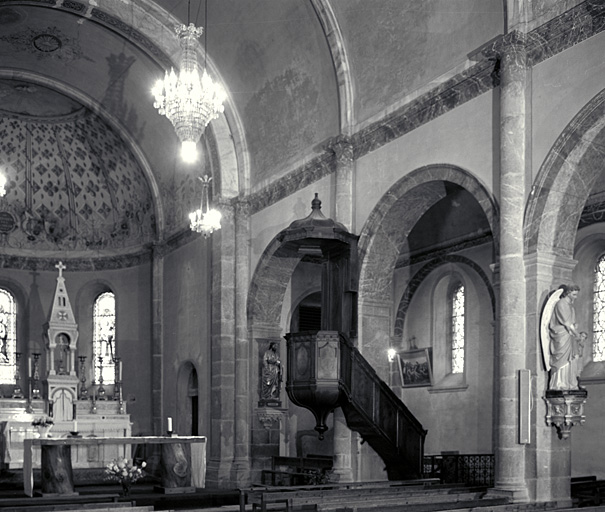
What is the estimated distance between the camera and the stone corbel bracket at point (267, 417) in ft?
61.3

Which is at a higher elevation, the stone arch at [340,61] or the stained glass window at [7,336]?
the stone arch at [340,61]

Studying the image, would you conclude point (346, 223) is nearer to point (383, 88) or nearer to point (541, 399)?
point (383, 88)

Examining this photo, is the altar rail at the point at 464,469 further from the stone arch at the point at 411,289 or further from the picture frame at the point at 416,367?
the stone arch at the point at 411,289

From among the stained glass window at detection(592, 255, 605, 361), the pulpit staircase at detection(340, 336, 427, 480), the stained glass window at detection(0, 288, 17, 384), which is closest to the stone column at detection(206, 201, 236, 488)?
the pulpit staircase at detection(340, 336, 427, 480)

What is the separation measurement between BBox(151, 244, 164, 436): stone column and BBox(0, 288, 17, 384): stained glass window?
13.2ft

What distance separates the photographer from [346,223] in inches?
607

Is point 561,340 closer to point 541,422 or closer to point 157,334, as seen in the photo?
point 541,422

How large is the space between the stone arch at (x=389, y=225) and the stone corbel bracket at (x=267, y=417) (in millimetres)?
5006

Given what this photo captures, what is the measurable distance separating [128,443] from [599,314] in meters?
9.56

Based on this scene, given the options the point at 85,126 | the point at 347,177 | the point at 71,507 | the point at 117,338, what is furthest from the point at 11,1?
the point at 71,507

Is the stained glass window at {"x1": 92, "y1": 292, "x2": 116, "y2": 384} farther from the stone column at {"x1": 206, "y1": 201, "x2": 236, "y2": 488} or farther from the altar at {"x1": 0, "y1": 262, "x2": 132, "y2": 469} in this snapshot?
the stone column at {"x1": 206, "y1": 201, "x2": 236, "y2": 488}

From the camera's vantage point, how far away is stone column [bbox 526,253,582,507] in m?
10.8

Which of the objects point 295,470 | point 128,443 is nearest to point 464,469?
point 295,470

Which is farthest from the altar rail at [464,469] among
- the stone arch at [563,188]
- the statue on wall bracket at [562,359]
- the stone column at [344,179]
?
the stone arch at [563,188]
